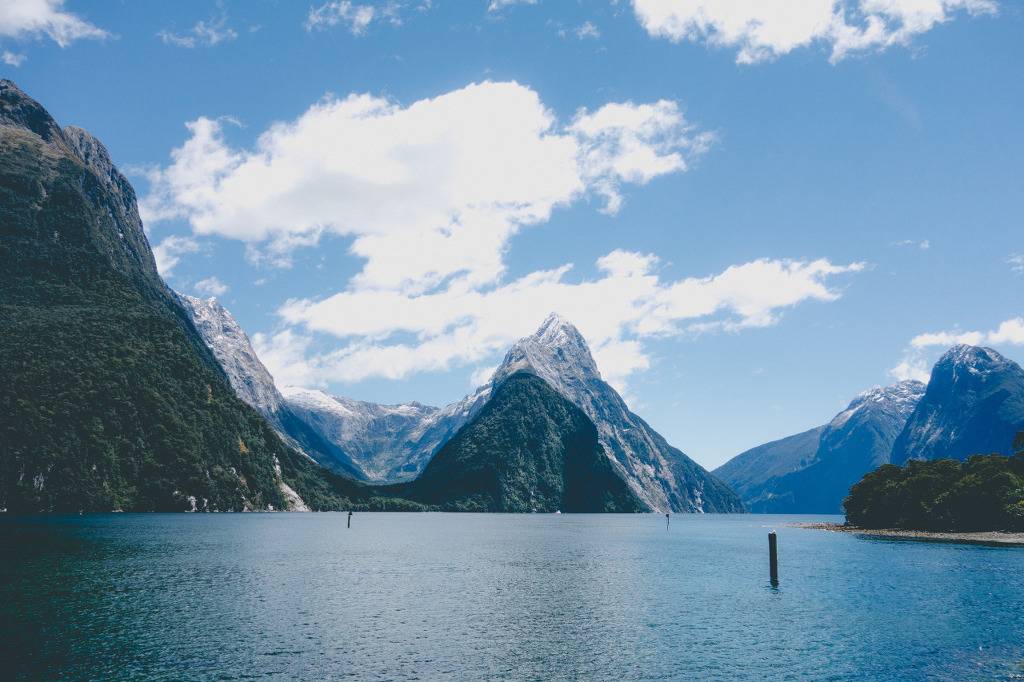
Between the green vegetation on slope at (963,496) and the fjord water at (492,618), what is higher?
the green vegetation on slope at (963,496)

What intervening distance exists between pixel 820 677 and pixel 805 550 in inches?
4290

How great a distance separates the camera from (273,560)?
10200 centimetres

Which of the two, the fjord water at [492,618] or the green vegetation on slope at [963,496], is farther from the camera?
the green vegetation on slope at [963,496]

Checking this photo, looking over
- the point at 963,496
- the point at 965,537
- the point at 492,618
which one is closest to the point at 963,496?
the point at 963,496

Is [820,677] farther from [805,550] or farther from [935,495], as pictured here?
[935,495]

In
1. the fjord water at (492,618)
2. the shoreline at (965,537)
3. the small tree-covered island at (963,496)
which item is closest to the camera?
the fjord water at (492,618)

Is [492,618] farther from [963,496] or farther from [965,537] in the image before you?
[963,496]

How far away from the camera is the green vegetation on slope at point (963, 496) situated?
156 meters

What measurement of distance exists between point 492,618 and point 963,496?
150928 mm

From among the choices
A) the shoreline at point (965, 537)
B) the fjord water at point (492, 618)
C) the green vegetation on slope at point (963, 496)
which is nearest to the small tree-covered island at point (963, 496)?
the green vegetation on slope at point (963, 496)

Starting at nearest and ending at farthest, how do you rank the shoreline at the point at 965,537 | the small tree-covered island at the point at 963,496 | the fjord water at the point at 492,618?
the fjord water at the point at 492,618, the shoreline at the point at 965,537, the small tree-covered island at the point at 963,496

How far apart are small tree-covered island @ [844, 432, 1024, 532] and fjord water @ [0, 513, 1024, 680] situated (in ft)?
195

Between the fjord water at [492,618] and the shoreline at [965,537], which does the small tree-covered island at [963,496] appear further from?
the fjord water at [492,618]

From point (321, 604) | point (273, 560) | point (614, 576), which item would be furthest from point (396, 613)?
point (273, 560)
